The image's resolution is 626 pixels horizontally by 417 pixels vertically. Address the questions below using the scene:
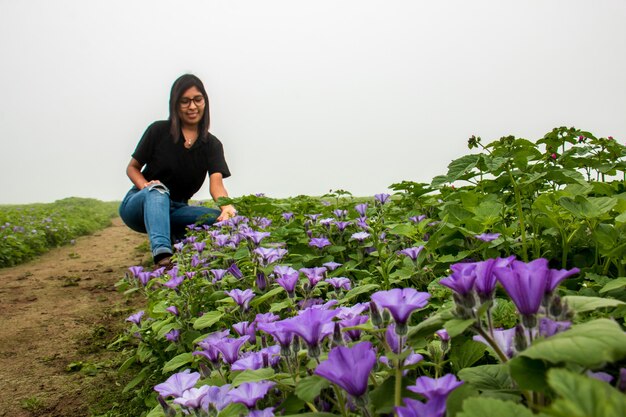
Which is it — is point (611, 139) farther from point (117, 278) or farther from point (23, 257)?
point (23, 257)

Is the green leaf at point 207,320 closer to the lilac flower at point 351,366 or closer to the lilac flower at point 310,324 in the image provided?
the lilac flower at point 310,324

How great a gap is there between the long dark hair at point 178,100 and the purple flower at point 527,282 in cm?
574

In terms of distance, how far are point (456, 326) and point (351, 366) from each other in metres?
0.20

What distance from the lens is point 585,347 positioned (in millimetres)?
674

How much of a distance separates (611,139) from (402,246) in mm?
1415

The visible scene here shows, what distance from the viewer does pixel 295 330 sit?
3.33ft

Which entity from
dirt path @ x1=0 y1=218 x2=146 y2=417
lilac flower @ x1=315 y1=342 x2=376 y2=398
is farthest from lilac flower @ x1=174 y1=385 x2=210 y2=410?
dirt path @ x1=0 y1=218 x2=146 y2=417

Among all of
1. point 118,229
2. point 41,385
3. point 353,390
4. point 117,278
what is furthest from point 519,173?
point 118,229

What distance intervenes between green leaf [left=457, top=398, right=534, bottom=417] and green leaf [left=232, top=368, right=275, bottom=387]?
516mm

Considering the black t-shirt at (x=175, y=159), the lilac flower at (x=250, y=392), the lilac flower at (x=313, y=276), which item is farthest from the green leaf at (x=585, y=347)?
the black t-shirt at (x=175, y=159)

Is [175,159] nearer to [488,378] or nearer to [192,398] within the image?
[192,398]

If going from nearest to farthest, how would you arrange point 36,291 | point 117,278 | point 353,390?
point 353,390 < point 36,291 < point 117,278

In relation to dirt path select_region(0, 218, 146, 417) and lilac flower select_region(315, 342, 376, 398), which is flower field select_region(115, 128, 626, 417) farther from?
dirt path select_region(0, 218, 146, 417)

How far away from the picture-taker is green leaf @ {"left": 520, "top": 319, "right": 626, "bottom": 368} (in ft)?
2.17
